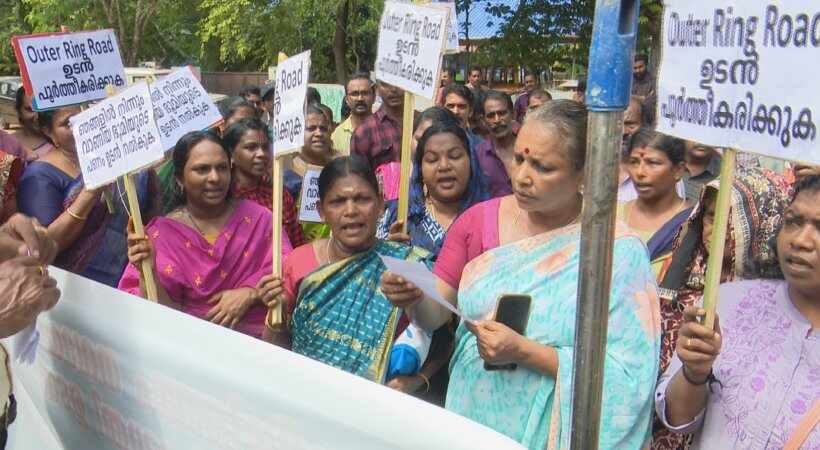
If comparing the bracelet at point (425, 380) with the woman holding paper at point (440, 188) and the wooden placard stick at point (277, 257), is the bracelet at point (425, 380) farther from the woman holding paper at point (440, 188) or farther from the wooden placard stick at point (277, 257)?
the woman holding paper at point (440, 188)

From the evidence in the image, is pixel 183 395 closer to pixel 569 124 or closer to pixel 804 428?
pixel 569 124

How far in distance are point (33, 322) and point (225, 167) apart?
132 centimetres

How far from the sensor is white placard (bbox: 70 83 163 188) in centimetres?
308

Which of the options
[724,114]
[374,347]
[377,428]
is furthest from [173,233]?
[724,114]

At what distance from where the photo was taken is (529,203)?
2156 millimetres

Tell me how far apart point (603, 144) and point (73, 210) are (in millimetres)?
2674

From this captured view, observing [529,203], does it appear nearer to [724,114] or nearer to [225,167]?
[724,114]

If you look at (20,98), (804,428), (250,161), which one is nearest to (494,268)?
(804,428)

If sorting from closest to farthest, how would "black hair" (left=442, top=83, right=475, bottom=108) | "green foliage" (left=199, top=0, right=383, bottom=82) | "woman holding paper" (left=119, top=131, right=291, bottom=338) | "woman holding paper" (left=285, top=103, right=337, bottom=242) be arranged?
"woman holding paper" (left=119, top=131, right=291, bottom=338)
"woman holding paper" (left=285, top=103, right=337, bottom=242)
"black hair" (left=442, top=83, right=475, bottom=108)
"green foliage" (left=199, top=0, right=383, bottom=82)

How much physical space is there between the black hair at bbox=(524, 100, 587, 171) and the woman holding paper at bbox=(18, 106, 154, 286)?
2.06 meters

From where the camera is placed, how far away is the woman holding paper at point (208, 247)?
10.4 feet

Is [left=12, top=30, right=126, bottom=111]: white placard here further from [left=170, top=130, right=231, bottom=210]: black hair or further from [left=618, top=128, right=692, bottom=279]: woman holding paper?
[left=618, top=128, right=692, bottom=279]: woman holding paper

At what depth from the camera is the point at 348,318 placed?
278 centimetres

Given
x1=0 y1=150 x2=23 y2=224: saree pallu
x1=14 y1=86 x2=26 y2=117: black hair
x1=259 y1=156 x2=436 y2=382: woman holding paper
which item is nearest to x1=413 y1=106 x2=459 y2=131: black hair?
x1=259 y1=156 x2=436 y2=382: woman holding paper
